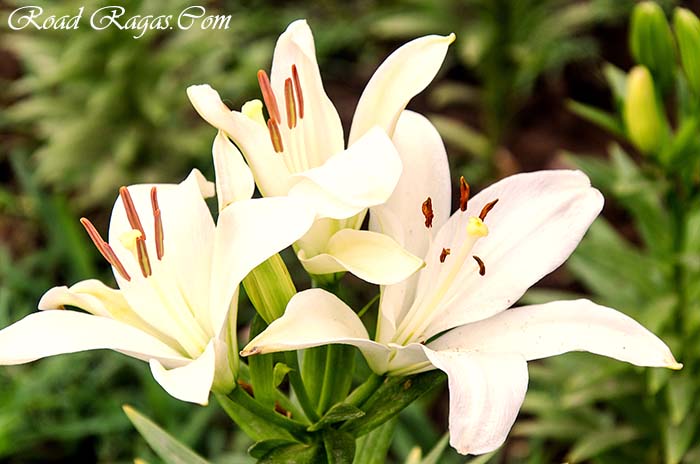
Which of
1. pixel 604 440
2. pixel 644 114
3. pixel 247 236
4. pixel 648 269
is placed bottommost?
pixel 604 440

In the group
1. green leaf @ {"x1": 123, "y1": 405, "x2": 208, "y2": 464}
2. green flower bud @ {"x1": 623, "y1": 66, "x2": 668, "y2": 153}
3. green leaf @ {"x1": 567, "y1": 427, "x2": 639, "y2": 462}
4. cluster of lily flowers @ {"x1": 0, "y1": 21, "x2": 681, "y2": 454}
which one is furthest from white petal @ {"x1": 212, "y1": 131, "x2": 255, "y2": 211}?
green leaf @ {"x1": 567, "y1": 427, "x2": 639, "y2": 462}

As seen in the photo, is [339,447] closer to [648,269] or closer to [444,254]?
[444,254]

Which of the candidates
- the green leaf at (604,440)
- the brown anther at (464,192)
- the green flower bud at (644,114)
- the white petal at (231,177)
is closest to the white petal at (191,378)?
the white petal at (231,177)

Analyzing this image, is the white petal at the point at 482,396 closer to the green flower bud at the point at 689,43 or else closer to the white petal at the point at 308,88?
the white petal at the point at 308,88

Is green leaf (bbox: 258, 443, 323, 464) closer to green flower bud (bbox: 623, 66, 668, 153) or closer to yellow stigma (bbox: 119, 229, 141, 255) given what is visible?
yellow stigma (bbox: 119, 229, 141, 255)

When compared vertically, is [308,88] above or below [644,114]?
above

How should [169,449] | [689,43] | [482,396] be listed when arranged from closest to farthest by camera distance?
[482,396], [169,449], [689,43]

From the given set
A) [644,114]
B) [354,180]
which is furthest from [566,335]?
[644,114]
